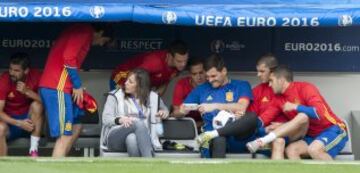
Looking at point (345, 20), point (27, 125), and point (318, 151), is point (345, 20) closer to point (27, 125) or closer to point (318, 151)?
point (318, 151)

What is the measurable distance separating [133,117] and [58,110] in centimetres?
83

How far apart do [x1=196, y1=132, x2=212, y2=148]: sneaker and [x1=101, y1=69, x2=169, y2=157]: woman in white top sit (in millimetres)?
492

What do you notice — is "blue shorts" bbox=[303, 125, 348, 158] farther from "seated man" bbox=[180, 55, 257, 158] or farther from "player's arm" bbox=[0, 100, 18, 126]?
"player's arm" bbox=[0, 100, 18, 126]

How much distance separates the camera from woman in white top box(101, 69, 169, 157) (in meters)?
10.0

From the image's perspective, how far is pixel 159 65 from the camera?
10953 mm

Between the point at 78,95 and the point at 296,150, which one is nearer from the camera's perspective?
the point at 296,150

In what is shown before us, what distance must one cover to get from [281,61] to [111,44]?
2008 mm

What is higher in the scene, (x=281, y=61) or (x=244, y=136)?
(x=281, y=61)

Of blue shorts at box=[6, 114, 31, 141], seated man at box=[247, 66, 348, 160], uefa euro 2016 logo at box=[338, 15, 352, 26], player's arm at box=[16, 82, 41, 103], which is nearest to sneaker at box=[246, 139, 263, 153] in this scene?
seated man at box=[247, 66, 348, 160]

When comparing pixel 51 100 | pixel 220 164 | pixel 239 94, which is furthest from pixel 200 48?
pixel 220 164

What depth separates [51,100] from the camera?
34.6 ft

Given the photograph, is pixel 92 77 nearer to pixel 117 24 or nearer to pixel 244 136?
pixel 117 24

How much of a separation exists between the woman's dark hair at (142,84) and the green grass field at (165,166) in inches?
49.0

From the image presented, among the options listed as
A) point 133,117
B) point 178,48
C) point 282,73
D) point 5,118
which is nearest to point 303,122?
point 282,73
